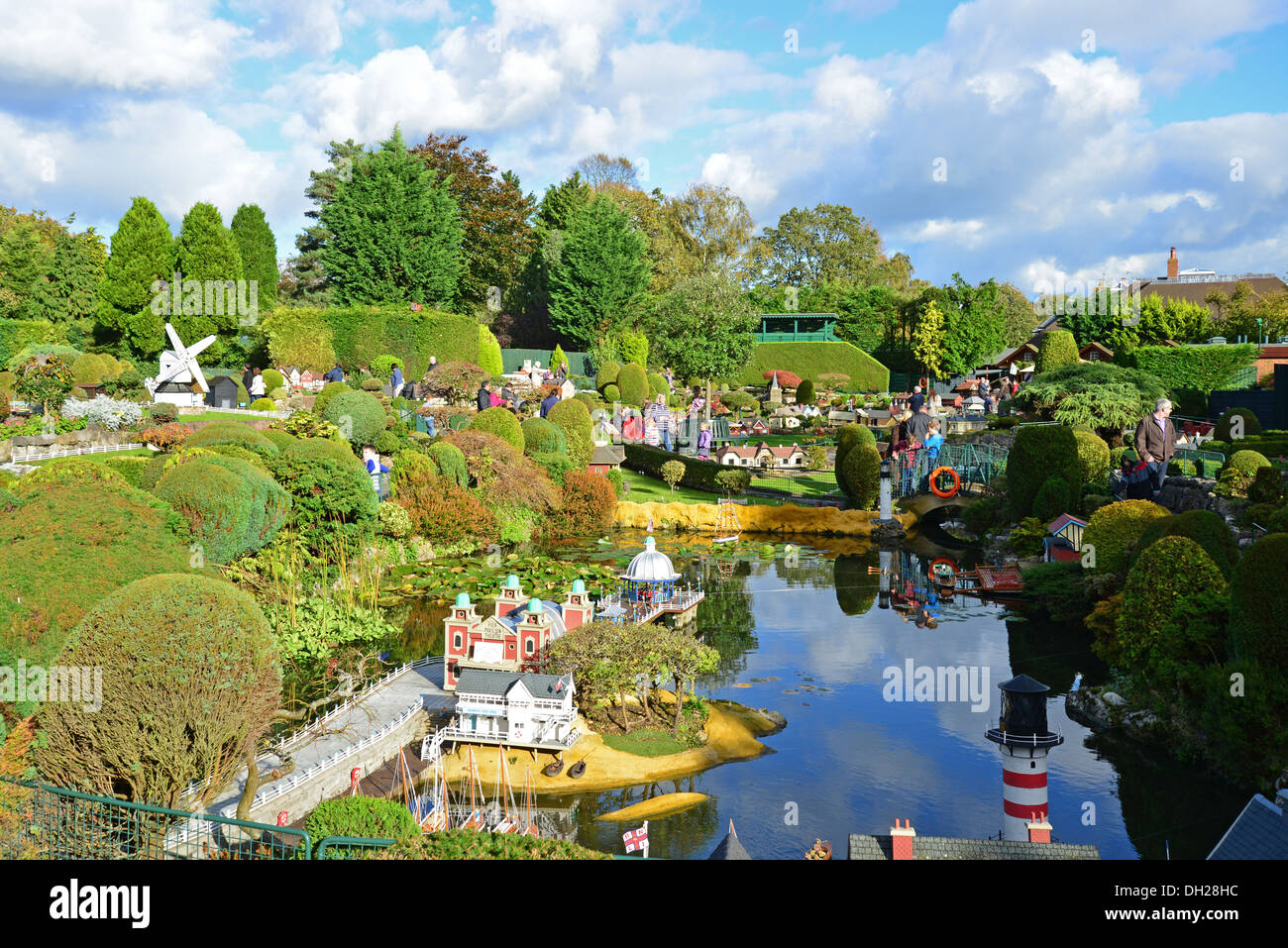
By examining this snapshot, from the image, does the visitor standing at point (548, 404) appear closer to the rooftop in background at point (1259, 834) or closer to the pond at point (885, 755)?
the pond at point (885, 755)

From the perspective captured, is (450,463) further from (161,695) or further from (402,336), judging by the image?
(161,695)

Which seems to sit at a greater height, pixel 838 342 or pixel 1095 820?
pixel 838 342

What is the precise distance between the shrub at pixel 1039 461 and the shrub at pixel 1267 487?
24.0 feet

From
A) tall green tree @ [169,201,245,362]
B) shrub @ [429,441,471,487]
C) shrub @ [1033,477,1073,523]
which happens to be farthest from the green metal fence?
tall green tree @ [169,201,245,362]

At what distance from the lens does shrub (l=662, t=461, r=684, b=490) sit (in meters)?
50.9

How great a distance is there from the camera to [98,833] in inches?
507

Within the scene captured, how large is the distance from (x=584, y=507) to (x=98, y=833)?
3219 cm

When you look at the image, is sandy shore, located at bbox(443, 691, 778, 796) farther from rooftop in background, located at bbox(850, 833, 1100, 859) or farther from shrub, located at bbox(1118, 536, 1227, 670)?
shrub, located at bbox(1118, 536, 1227, 670)

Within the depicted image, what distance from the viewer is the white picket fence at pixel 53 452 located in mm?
33200

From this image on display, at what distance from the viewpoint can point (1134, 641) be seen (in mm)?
21656

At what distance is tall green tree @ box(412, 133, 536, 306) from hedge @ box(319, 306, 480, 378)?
55.5 ft
